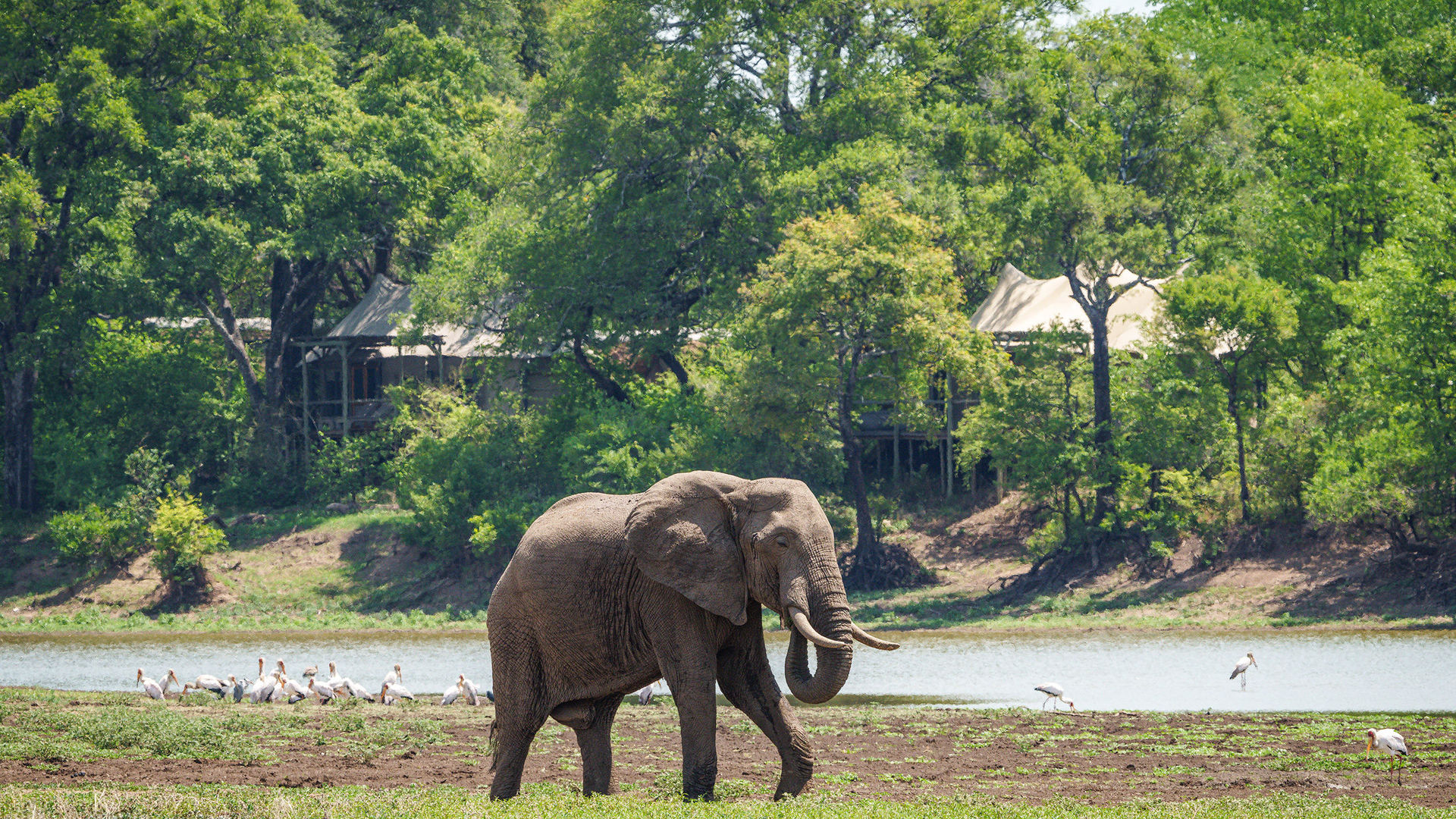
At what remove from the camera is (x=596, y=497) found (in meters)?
13.2

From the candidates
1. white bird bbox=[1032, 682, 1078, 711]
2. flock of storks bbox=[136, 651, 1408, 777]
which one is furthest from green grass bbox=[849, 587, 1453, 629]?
white bird bbox=[1032, 682, 1078, 711]

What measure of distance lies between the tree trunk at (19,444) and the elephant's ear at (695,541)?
39.3 meters

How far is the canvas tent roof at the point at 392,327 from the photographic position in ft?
153

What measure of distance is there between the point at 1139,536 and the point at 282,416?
27.8 m

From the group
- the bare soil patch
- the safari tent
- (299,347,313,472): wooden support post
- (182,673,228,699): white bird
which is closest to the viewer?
the bare soil patch

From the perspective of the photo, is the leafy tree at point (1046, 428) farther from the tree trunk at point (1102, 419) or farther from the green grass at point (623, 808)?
the green grass at point (623, 808)

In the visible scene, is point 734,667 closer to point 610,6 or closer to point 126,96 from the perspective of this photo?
point 610,6

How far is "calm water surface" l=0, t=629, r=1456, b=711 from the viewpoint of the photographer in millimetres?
21891

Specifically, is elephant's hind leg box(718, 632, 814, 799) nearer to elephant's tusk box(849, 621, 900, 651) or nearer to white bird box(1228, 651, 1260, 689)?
elephant's tusk box(849, 621, 900, 651)

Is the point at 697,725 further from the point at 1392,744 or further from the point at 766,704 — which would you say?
the point at 1392,744

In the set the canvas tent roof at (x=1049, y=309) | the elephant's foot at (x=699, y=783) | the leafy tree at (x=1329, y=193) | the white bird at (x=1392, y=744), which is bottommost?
the white bird at (x=1392, y=744)

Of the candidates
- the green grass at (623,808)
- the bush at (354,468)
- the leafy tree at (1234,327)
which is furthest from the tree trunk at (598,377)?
the green grass at (623,808)

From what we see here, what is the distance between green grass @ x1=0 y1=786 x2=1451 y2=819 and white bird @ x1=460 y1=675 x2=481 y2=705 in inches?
391

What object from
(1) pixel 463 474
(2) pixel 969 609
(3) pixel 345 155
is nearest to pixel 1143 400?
(2) pixel 969 609
